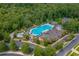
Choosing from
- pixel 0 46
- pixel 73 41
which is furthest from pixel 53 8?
pixel 0 46

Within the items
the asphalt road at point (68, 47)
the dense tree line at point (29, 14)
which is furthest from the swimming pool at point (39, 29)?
the asphalt road at point (68, 47)

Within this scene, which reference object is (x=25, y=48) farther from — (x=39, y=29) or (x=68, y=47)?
(x=68, y=47)

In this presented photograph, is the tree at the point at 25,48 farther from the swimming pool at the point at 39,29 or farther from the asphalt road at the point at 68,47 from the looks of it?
the asphalt road at the point at 68,47

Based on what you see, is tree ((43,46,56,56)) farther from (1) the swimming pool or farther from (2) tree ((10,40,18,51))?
(2) tree ((10,40,18,51))

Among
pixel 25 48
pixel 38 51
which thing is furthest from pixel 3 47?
pixel 38 51

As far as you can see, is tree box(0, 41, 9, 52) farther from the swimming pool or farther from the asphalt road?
the asphalt road

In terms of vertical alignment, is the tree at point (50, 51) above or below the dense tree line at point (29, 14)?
below

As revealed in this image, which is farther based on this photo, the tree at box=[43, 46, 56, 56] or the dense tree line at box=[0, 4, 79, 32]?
the dense tree line at box=[0, 4, 79, 32]

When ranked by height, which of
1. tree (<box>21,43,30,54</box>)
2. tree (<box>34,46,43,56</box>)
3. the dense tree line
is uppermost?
the dense tree line

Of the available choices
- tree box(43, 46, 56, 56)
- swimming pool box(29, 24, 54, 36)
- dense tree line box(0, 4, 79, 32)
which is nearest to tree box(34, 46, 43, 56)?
tree box(43, 46, 56, 56)

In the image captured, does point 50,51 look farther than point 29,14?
No

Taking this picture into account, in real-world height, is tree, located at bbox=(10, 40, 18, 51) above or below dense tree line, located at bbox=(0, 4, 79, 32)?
below
